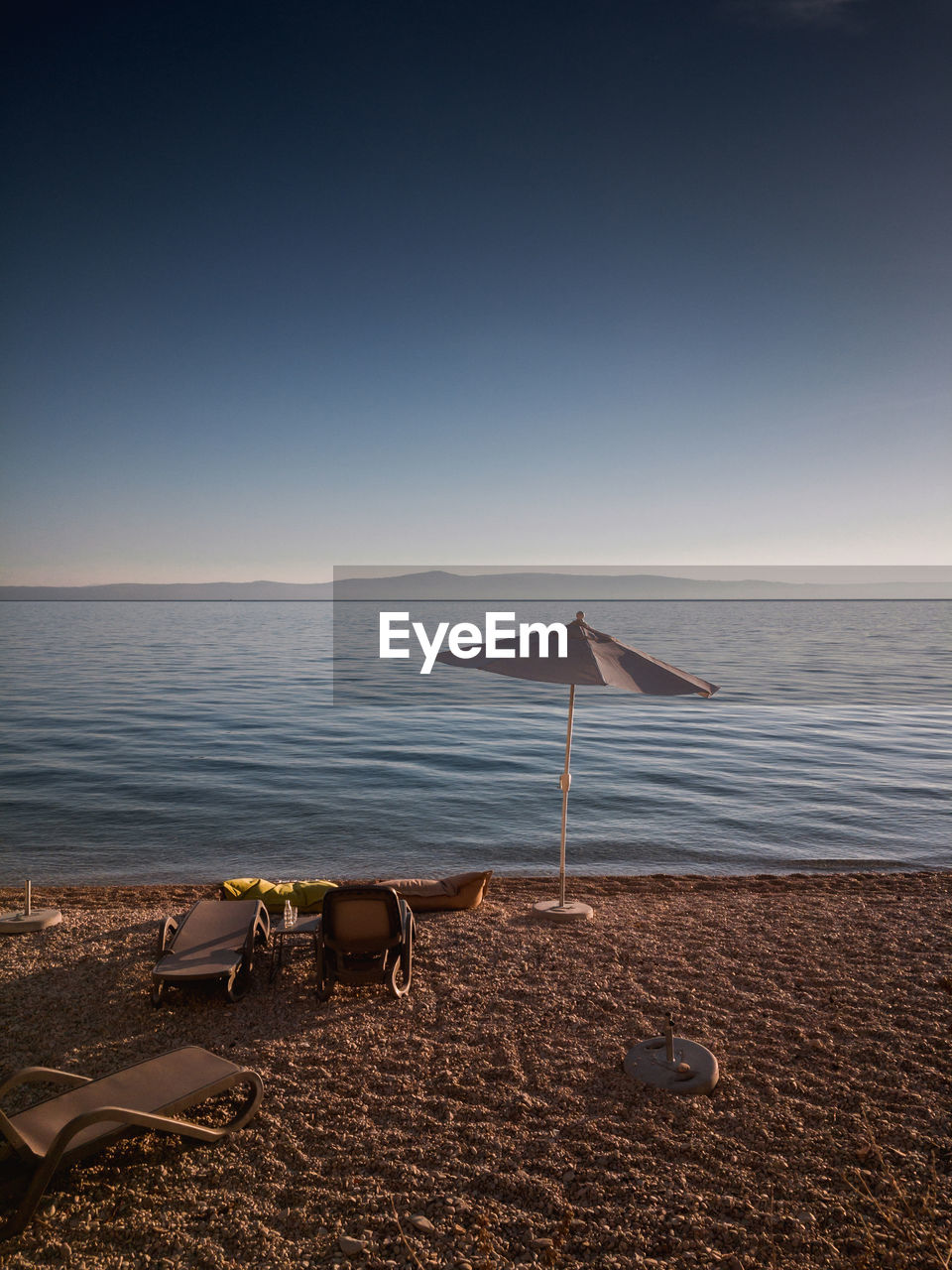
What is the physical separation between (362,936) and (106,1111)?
252 cm

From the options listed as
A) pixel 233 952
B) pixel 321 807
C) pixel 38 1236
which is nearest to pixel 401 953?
pixel 233 952

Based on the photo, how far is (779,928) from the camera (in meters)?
7.45

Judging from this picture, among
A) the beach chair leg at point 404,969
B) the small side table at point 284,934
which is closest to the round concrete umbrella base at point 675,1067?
the beach chair leg at point 404,969

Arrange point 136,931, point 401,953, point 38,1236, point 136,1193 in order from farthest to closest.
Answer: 1. point 136,931
2. point 401,953
3. point 136,1193
4. point 38,1236

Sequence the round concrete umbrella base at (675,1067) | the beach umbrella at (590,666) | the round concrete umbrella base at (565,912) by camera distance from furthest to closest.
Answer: the round concrete umbrella base at (565,912) < the beach umbrella at (590,666) < the round concrete umbrella base at (675,1067)

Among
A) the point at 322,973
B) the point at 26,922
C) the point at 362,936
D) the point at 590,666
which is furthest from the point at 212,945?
the point at 590,666

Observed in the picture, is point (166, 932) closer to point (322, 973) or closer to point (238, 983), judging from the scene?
point (238, 983)

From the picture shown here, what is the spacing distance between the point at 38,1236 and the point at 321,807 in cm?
1132

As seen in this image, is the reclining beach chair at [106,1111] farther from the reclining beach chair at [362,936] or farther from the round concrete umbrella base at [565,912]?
the round concrete umbrella base at [565,912]

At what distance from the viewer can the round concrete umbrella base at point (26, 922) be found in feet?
23.8

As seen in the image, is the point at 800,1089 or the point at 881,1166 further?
the point at 800,1089

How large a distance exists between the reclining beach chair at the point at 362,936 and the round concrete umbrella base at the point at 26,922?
3.16 meters

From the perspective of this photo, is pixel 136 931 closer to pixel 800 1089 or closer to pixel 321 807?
pixel 800 1089

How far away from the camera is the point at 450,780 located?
17.2m
